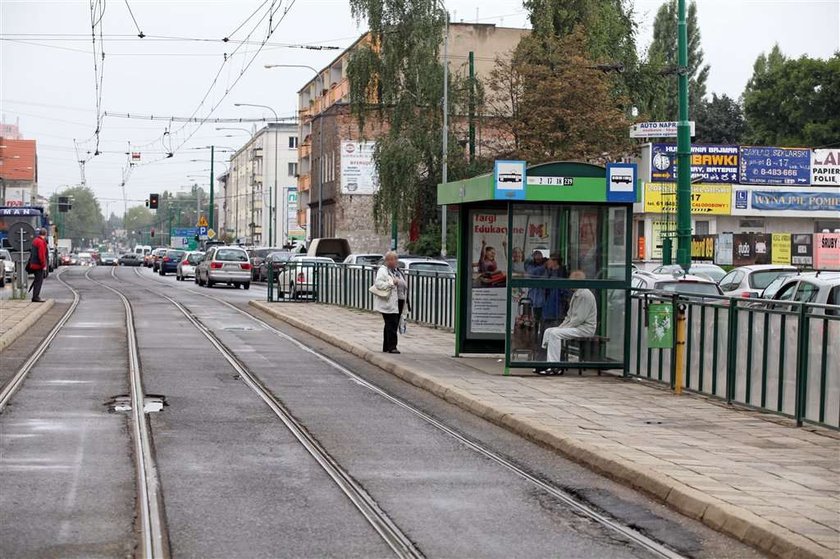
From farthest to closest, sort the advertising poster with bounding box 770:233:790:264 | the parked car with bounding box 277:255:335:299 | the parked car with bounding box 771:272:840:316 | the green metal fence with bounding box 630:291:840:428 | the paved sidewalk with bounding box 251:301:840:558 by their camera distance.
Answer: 1. the advertising poster with bounding box 770:233:790:264
2. the parked car with bounding box 277:255:335:299
3. the parked car with bounding box 771:272:840:316
4. the green metal fence with bounding box 630:291:840:428
5. the paved sidewalk with bounding box 251:301:840:558

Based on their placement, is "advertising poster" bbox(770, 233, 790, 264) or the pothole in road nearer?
the pothole in road

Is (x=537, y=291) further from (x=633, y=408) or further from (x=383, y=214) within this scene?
(x=383, y=214)

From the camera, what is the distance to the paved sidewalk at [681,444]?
7891mm

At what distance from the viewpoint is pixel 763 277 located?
27938 millimetres

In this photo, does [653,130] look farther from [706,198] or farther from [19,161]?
[19,161]

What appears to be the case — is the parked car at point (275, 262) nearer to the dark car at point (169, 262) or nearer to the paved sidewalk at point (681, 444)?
the dark car at point (169, 262)

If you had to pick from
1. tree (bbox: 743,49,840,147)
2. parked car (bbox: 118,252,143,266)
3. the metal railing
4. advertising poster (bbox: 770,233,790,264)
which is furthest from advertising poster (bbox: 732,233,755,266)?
parked car (bbox: 118,252,143,266)

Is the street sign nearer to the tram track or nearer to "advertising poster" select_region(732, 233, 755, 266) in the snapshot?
the tram track

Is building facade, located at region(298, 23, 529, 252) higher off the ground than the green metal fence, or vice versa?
building facade, located at region(298, 23, 529, 252)

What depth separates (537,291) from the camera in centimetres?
1681

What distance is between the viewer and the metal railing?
84.5 ft

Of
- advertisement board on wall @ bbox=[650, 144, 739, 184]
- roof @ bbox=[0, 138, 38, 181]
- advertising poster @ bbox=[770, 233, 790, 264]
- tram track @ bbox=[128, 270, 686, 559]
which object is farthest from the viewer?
roof @ bbox=[0, 138, 38, 181]

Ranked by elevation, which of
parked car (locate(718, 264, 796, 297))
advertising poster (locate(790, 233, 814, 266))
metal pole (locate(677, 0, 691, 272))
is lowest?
parked car (locate(718, 264, 796, 297))

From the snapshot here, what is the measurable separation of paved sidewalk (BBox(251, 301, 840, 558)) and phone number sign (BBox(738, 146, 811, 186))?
43210mm
